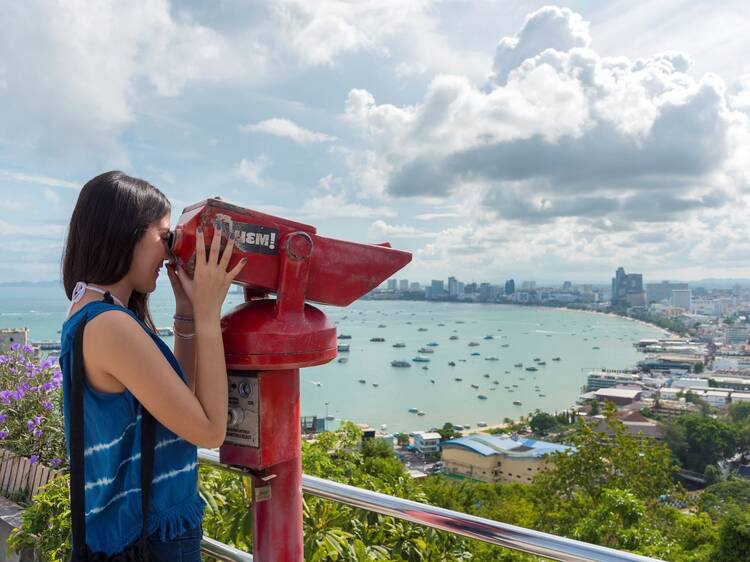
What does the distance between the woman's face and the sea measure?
12cm

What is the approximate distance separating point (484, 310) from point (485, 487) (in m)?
67.9

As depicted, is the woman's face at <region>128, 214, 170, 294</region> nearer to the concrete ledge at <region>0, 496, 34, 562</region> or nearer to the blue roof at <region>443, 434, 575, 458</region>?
the concrete ledge at <region>0, 496, 34, 562</region>

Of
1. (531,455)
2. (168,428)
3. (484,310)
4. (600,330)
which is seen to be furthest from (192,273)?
(484,310)

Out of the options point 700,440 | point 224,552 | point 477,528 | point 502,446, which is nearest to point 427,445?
point 502,446

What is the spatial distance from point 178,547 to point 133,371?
302 millimetres

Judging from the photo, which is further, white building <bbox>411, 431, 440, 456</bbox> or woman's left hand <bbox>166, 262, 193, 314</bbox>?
white building <bbox>411, 431, 440, 456</bbox>

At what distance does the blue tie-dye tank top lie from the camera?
0.85 meters

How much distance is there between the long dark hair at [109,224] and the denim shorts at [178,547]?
40cm

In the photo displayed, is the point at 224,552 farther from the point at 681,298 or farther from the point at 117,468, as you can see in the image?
the point at 681,298

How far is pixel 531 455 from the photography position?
1962 cm

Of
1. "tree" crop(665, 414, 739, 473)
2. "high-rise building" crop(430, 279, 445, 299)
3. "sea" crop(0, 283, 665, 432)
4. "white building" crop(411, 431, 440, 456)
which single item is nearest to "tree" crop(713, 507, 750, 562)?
"sea" crop(0, 283, 665, 432)

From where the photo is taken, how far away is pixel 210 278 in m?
0.90

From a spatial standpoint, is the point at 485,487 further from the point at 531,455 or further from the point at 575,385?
the point at 575,385

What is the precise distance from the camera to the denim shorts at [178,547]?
891 millimetres
